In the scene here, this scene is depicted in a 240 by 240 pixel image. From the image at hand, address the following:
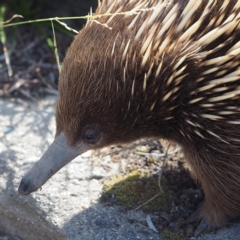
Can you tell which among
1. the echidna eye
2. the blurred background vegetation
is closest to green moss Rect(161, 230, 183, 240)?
the echidna eye

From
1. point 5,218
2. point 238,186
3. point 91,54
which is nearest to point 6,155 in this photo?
point 5,218

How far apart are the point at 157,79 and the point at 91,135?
413mm

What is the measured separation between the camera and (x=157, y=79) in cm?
229

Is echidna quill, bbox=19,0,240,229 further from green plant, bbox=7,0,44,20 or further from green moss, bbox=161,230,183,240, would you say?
green plant, bbox=7,0,44,20

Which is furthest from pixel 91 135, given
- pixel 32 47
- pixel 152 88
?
pixel 32 47

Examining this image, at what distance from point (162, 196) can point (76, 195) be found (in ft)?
1.55

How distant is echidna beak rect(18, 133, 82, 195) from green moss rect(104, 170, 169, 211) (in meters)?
0.56

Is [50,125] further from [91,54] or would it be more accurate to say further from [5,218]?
[91,54]

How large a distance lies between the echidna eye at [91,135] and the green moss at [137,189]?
1.82 ft

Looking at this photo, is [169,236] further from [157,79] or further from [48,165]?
[157,79]

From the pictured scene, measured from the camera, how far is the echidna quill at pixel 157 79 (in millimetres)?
2234

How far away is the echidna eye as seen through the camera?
243 cm

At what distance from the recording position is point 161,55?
88.7 inches

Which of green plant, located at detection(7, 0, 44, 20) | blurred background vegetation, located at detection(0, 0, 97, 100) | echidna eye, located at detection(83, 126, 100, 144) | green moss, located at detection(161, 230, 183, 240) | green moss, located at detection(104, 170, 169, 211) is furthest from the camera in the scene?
green plant, located at detection(7, 0, 44, 20)
